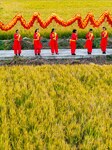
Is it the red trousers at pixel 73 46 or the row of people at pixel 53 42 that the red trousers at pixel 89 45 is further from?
the red trousers at pixel 73 46

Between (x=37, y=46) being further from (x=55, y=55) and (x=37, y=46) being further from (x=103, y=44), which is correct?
(x=103, y=44)

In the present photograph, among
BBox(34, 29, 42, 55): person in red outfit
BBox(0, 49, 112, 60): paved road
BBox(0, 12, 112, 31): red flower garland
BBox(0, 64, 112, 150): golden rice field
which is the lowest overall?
BBox(0, 49, 112, 60): paved road

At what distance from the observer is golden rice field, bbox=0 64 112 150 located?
6238 millimetres

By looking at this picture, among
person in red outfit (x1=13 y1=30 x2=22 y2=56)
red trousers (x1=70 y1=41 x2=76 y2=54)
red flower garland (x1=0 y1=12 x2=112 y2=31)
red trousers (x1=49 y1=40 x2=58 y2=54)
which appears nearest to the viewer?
person in red outfit (x1=13 y1=30 x2=22 y2=56)

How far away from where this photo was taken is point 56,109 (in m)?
7.54

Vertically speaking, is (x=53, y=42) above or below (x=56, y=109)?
above

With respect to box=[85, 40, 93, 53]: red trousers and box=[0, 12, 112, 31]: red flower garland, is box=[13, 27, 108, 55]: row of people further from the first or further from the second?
box=[0, 12, 112, 31]: red flower garland

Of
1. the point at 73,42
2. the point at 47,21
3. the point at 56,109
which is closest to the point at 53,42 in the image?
the point at 73,42

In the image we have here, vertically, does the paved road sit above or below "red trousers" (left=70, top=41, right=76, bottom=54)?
below

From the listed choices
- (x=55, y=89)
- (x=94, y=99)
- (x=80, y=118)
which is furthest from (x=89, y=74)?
(x=80, y=118)

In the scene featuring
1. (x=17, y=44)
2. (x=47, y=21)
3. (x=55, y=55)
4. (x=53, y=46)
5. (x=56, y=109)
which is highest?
(x=47, y=21)

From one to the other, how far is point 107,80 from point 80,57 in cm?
518

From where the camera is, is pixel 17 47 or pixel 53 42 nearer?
pixel 17 47

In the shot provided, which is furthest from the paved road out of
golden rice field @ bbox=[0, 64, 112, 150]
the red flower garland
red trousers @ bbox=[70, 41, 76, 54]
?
golden rice field @ bbox=[0, 64, 112, 150]
